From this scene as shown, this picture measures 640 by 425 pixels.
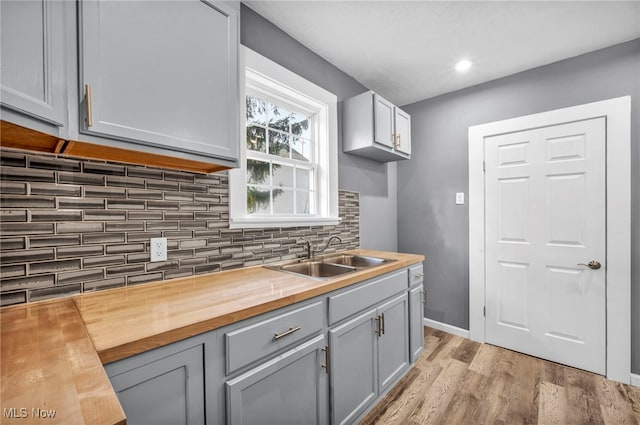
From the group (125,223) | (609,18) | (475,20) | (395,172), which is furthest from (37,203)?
(609,18)

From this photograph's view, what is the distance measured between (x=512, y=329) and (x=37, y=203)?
3399 millimetres

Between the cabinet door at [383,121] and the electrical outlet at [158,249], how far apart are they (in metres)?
1.76

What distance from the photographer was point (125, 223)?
4.26 ft

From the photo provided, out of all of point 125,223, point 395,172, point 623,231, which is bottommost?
point 623,231

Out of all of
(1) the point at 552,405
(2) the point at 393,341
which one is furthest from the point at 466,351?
(2) the point at 393,341

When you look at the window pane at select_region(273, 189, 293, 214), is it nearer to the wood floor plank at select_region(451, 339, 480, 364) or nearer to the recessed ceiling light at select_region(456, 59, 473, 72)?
the recessed ceiling light at select_region(456, 59, 473, 72)

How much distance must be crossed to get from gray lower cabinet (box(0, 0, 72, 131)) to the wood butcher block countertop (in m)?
0.62

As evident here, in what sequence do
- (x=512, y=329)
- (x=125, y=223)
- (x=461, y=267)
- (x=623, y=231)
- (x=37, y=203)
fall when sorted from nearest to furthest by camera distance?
(x=37, y=203)
(x=125, y=223)
(x=623, y=231)
(x=512, y=329)
(x=461, y=267)

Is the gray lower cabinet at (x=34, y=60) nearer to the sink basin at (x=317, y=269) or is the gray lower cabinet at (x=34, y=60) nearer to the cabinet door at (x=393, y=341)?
the sink basin at (x=317, y=269)

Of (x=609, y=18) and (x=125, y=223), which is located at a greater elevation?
(x=609, y=18)

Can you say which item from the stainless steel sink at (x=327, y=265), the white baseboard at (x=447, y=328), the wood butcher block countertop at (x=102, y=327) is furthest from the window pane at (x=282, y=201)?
the white baseboard at (x=447, y=328)

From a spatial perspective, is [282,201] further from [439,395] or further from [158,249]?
[439,395]

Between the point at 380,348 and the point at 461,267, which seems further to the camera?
the point at 461,267

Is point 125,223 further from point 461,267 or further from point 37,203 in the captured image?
point 461,267
